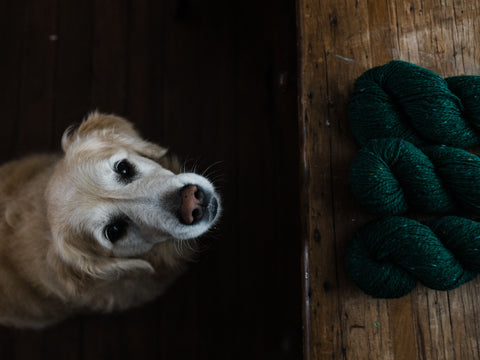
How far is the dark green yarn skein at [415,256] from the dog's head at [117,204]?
22.6 inches

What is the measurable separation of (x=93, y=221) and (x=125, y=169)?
228 millimetres

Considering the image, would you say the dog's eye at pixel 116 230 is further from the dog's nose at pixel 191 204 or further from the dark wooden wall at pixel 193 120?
the dark wooden wall at pixel 193 120

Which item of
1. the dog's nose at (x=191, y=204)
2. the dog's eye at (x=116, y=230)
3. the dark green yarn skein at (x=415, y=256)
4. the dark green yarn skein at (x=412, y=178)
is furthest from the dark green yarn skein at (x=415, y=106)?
the dog's eye at (x=116, y=230)

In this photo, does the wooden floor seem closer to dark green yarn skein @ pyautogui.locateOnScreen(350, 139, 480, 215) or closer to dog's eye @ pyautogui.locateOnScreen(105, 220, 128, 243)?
dark green yarn skein @ pyautogui.locateOnScreen(350, 139, 480, 215)

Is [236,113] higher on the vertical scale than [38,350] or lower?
higher

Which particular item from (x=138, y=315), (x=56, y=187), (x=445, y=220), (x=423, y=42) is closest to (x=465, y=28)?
(x=423, y=42)

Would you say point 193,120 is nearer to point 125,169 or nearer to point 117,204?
point 125,169

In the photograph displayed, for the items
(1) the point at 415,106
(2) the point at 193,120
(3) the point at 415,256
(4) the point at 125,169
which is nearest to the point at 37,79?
(2) the point at 193,120

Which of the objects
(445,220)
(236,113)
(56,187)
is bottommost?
(445,220)

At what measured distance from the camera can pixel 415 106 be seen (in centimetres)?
109

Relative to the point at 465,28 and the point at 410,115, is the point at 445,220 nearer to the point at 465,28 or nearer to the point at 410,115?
the point at 410,115

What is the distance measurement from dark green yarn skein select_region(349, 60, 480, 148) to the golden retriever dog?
643mm

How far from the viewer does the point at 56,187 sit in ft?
3.78

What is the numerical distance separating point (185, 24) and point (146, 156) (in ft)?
4.15
